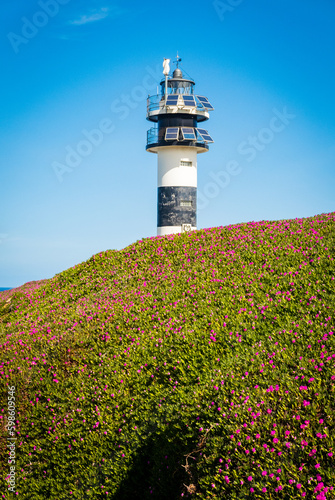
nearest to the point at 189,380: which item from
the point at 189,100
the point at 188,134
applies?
the point at 188,134

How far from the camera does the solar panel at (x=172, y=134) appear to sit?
3212 cm

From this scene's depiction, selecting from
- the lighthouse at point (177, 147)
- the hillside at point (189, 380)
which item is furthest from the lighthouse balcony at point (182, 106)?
the hillside at point (189, 380)

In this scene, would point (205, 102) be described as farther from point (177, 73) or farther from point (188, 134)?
point (177, 73)

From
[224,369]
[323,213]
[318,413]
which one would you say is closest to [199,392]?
[224,369]

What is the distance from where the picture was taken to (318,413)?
271 inches

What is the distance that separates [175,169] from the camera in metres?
32.9

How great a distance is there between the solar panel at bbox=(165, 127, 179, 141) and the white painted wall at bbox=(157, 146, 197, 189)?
1060 mm

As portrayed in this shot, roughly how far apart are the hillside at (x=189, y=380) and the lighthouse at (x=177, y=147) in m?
15.8

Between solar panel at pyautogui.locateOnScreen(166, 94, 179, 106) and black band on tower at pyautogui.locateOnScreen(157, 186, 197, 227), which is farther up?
solar panel at pyautogui.locateOnScreen(166, 94, 179, 106)

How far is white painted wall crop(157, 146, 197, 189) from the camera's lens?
1292 inches

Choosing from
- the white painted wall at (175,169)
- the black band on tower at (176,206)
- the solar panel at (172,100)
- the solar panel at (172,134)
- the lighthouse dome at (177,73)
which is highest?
the lighthouse dome at (177,73)

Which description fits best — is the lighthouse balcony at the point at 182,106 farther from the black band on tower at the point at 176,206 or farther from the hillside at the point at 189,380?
the hillside at the point at 189,380

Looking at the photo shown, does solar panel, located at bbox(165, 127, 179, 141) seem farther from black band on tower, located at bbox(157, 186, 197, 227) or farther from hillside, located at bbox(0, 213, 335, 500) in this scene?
hillside, located at bbox(0, 213, 335, 500)

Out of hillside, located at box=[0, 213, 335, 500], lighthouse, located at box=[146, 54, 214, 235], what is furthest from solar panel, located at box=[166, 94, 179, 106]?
hillside, located at box=[0, 213, 335, 500]
